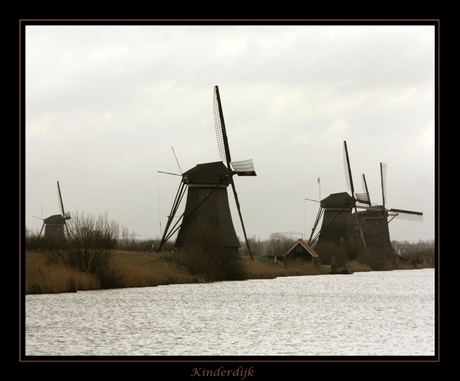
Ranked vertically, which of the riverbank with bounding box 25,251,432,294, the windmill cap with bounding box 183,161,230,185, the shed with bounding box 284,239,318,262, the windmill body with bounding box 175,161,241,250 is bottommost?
the shed with bounding box 284,239,318,262

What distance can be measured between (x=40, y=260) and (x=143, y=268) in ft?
15.1

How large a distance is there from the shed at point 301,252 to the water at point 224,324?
887 inches

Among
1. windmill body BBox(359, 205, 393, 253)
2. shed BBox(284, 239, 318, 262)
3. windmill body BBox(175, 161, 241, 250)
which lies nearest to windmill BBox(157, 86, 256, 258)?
windmill body BBox(175, 161, 241, 250)

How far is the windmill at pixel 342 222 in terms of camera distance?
5756 centimetres

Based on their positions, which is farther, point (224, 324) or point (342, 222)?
point (342, 222)

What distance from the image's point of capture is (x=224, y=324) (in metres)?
17.2

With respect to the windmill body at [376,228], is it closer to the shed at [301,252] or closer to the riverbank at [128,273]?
the shed at [301,252]

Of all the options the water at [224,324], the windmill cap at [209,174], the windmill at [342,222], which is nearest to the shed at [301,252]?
the windmill at [342,222]

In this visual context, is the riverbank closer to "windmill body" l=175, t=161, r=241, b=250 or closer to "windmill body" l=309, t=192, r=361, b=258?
"windmill body" l=175, t=161, r=241, b=250

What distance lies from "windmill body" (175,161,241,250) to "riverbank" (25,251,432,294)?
181 centimetres

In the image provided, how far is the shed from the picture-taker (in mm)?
50031

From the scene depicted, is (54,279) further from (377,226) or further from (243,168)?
(377,226)

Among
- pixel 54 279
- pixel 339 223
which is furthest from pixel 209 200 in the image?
pixel 339 223

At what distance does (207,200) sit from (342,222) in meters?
24.6
